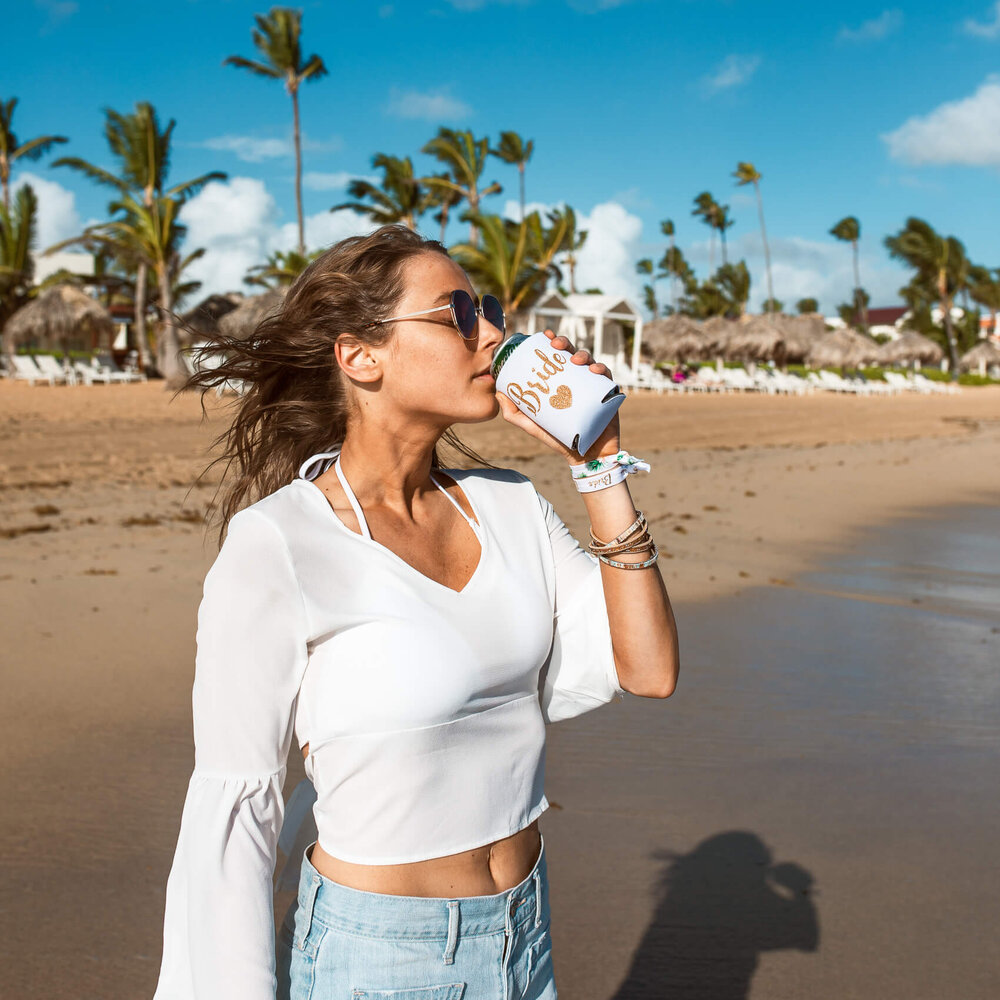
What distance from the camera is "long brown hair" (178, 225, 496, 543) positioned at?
1547 millimetres

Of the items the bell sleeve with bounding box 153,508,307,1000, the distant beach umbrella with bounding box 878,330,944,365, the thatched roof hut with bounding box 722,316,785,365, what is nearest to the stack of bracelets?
the bell sleeve with bounding box 153,508,307,1000

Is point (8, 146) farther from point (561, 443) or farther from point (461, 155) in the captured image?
point (561, 443)

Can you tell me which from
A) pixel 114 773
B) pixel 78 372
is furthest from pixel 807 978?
pixel 78 372

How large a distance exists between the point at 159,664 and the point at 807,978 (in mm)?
3154

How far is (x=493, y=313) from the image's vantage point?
1.68 meters

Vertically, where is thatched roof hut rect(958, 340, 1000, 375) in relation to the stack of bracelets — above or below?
above

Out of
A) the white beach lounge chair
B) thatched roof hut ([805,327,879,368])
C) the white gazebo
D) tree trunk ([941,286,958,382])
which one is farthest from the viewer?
tree trunk ([941,286,958,382])

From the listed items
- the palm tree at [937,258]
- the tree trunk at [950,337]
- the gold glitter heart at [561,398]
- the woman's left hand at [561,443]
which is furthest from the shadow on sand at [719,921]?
the palm tree at [937,258]

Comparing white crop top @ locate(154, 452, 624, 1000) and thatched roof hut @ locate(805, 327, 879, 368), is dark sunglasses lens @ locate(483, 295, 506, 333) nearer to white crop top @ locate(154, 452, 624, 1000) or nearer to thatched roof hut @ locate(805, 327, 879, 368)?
white crop top @ locate(154, 452, 624, 1000)

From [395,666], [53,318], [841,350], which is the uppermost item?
[53,318]

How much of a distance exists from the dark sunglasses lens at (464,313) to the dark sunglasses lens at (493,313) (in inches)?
3.2

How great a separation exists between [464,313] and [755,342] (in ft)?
135

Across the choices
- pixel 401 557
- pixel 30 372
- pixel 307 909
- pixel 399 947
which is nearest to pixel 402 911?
pixel 399 947

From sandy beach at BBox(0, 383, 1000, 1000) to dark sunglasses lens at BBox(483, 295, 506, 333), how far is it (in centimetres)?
166
